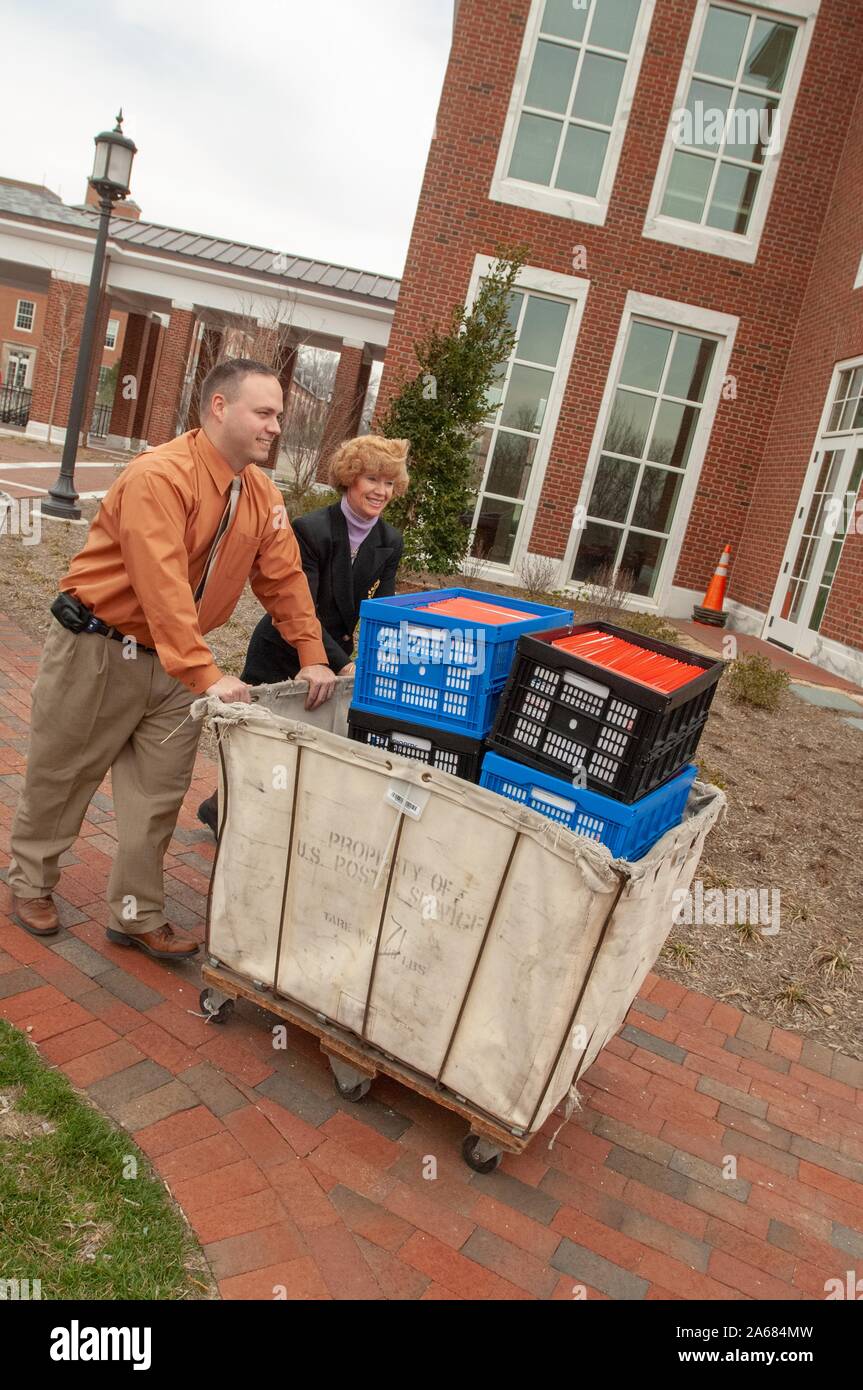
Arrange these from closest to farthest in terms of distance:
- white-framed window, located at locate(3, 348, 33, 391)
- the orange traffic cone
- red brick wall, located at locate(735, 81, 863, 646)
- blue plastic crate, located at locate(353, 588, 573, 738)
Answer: blue plastic crate, located at locate(353, 588, 573, 738) < red brick wall, located at locate(735, 81, 863, 646) < the orange traffic cone < white-framed window, located at locate(3, 348, 33, 391)

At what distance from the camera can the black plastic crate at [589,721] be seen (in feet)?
8.51

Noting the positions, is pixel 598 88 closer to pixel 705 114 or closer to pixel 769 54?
pixel 705 114

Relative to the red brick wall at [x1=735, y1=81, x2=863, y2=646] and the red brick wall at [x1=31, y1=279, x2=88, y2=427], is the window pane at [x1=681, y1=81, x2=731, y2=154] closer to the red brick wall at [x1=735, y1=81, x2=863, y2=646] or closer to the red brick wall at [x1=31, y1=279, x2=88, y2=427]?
the red brick wall at [x1=735, y1=81, x2=863, y2=646]

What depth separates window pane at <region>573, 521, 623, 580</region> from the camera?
13789mm

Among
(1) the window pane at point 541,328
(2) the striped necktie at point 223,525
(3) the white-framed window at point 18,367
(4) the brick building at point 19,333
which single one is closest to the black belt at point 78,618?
(2) the striped necktie at point 223,525

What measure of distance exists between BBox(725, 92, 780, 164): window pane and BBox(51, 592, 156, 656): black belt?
511 inches

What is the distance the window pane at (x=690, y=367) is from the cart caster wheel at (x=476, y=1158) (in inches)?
480

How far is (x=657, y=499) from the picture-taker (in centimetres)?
1370

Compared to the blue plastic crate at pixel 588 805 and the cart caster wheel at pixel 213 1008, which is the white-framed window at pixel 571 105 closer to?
the blue plastic crate at pixel 588 805

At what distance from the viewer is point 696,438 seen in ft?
44.3

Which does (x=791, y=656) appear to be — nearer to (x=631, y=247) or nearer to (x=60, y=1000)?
(x=631, y=247)

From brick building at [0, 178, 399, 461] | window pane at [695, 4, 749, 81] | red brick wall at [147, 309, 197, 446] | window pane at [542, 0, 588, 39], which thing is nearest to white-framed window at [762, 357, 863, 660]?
window pane at [695, 4, 749, 81]

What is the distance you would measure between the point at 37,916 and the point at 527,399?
37.0 ft
